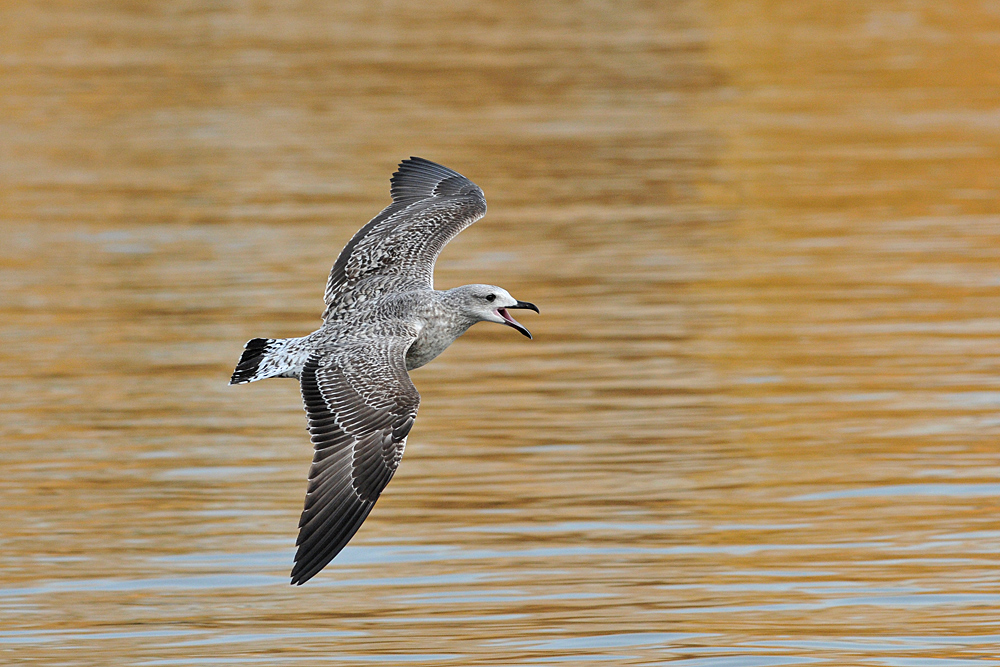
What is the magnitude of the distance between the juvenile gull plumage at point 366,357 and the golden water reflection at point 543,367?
1251 mm

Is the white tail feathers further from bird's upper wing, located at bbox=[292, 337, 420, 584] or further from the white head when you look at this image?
the white head

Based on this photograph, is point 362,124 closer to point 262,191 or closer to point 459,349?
point 262,191

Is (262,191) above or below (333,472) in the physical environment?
below

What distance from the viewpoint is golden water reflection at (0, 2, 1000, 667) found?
10.7m

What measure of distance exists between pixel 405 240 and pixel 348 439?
2184mm

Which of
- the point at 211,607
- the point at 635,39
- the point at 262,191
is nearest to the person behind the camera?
the point at 211,607

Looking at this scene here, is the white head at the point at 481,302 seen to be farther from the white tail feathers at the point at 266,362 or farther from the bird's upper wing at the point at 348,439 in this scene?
the white tail feathers at the point at 266,362

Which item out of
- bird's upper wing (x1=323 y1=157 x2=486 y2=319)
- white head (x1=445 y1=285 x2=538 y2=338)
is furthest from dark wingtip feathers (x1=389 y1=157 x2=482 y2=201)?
white head (x1=445 y1=285 x2=538 y2=338)

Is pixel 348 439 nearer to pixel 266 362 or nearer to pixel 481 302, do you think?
pixel 266 362

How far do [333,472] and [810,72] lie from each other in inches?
1032

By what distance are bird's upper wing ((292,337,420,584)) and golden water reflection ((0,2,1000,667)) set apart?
122 cm

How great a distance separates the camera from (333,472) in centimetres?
911

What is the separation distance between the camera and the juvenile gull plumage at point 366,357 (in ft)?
29.6

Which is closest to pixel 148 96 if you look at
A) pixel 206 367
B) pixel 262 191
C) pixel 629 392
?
pixel 262 191
